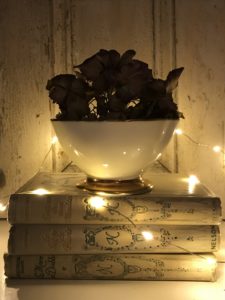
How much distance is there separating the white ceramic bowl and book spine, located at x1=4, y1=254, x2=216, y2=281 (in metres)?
0.12

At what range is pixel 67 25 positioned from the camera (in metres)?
0.83

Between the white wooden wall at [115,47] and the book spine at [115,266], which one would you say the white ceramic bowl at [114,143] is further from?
the white wooden wall at [115,47]

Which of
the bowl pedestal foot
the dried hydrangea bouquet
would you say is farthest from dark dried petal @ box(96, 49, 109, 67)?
the bowl pedestal foot

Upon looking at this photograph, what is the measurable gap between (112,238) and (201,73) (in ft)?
1.35

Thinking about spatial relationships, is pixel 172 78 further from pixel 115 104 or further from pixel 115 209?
pixel 115 209

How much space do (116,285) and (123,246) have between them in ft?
0.17

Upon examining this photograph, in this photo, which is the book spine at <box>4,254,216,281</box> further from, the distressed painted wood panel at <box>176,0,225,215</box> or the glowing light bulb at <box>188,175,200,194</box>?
the distressed painted wood panel at <box>176,0,225,215</box>

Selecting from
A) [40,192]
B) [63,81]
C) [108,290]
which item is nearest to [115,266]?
[108,290]

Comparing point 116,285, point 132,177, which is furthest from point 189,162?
point 116,285

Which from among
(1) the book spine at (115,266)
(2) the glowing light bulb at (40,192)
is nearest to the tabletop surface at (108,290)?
(1) the book spine at (115,266)

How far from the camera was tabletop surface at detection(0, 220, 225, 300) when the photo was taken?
0.54m

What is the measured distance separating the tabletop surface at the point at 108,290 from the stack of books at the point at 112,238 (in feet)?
0.04

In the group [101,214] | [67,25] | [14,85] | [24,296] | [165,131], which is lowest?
[24,296]

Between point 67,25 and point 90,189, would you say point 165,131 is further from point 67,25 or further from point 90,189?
point 67,25
